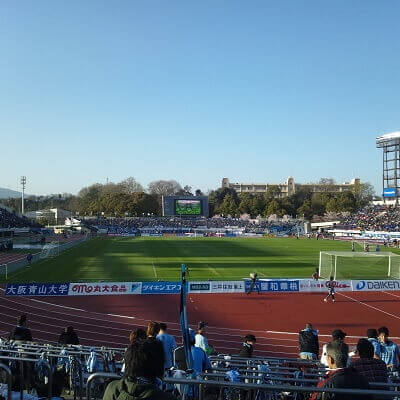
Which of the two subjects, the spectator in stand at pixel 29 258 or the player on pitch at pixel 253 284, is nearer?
the player on pitch at pixel 253 284

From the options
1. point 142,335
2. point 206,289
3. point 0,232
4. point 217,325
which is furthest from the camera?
point 0,232

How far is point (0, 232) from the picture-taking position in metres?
70.6

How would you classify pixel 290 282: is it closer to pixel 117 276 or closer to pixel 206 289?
pixel 206 289

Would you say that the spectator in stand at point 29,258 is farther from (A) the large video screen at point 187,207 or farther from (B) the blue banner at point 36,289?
(A) the large video screen at point 187,207

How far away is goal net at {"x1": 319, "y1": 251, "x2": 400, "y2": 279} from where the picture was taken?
36.5 m

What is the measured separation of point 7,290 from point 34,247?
111 ft

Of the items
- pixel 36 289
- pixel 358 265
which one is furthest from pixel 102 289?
pixel 358 265

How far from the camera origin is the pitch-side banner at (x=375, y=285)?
32.4m

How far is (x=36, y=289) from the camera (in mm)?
29109

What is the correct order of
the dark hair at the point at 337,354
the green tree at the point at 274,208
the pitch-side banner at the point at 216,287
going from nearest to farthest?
the dark hair at the point at 337,354 → the pitch-side banner at the point at 216,287 → the green tree at the point at 274,208

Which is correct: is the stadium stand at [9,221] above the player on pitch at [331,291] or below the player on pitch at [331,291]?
above

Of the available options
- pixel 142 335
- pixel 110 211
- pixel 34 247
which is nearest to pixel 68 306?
pixel 142 335

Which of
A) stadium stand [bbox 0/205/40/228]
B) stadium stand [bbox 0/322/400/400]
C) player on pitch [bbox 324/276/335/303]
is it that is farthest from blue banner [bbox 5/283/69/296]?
stadium stand [bbox 0/205/40/228]

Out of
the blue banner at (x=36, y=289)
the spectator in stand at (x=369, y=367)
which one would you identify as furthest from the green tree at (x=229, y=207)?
the spectator in stand at (x=369, y=367)
